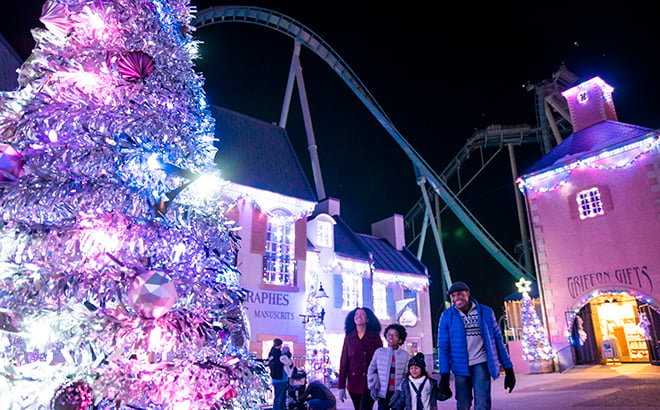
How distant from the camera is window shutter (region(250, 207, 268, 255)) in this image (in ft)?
45.2

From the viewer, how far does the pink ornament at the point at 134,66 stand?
3281 mm

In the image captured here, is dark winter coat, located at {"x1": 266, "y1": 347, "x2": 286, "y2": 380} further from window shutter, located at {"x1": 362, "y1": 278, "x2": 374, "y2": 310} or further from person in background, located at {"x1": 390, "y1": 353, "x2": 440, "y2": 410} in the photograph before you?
window shutter, located at {"x1": 362, "y1": 278, "x2": 374, "y2": 310}

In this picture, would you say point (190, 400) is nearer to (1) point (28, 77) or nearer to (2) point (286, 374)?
(1) point (28, 77)

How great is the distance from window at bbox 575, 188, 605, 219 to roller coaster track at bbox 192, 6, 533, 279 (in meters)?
7.93

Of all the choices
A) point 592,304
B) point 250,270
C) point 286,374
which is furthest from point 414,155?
point 286,374

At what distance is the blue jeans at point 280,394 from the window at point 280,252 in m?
6.05

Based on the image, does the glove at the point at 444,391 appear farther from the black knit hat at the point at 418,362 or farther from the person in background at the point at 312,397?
the person in background at the point at 312,397

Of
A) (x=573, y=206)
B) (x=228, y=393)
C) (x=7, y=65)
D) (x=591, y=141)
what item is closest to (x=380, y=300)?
(x=573, y=206)

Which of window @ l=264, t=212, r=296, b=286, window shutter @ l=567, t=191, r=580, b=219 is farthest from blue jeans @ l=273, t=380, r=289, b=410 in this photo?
window shutter @ l=567, t=191, r=580, b=219

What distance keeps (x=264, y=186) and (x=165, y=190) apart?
11.3 m

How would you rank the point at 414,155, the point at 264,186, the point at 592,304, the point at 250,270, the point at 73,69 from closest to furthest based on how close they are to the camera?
the point at 73,69 → the point at 250,270 → the point at 264,186 → the point at 592,304 → the point at 414,155

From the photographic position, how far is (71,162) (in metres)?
2.94

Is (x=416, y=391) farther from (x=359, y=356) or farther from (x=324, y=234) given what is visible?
(x=324, y=234)

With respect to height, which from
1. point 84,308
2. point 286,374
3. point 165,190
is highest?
point 165,190
